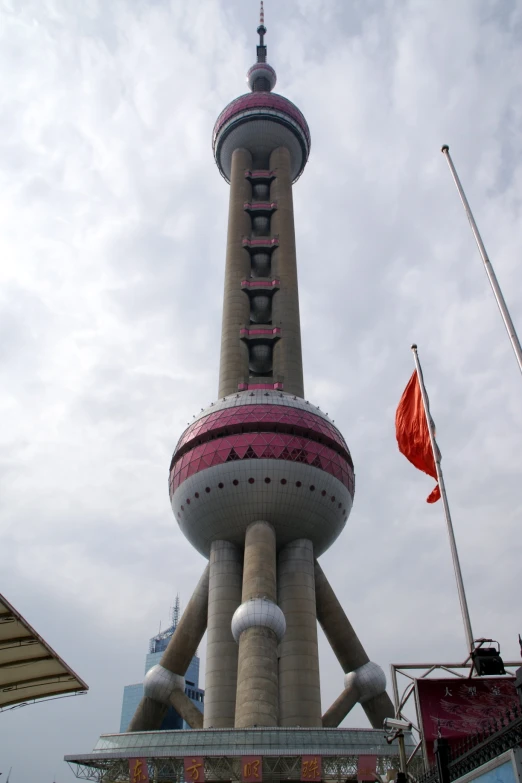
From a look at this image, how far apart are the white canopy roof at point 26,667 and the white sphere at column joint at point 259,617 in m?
28.1

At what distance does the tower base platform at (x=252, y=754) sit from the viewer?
3850cm

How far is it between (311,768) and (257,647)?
9.25m

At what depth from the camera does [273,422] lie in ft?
184

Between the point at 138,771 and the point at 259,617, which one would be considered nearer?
the point at 138,771

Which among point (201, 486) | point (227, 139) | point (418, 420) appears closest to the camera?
point (418, 420)

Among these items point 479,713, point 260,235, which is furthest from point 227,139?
point 479,713

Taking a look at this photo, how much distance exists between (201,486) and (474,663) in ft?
135

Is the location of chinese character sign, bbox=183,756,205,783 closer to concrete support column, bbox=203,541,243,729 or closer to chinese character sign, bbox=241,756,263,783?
chinese character sign, bbox=241,756,263,783

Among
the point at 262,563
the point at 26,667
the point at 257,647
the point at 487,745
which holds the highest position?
the point at 262,563

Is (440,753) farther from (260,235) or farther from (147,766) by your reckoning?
(260,235)

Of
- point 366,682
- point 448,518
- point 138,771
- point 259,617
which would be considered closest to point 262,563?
point 259,617

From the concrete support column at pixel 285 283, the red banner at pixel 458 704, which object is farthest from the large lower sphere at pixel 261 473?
the red banner at pixel 458 704

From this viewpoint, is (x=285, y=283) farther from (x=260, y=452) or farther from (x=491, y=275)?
(x=491, y=275)

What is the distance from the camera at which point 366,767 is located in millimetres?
39281
